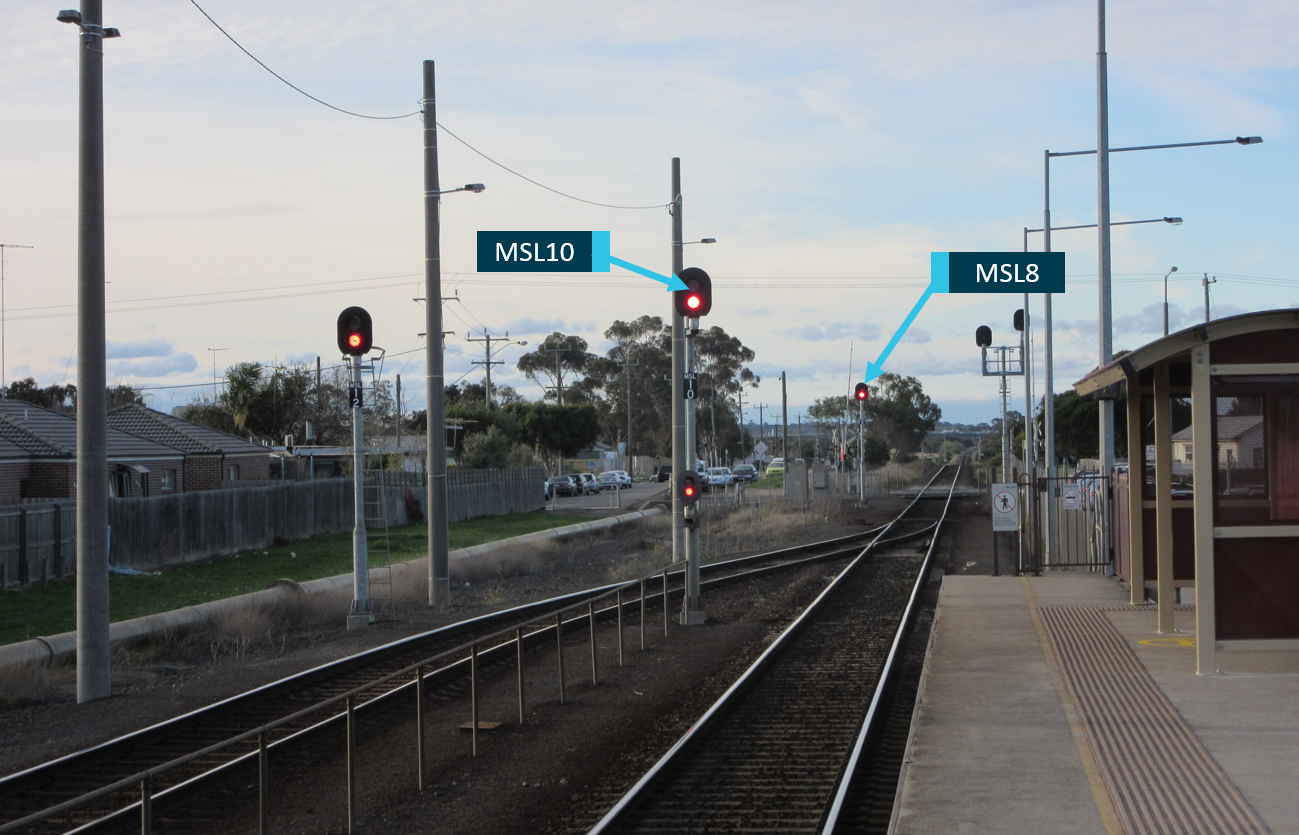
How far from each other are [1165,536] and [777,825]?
270 inches

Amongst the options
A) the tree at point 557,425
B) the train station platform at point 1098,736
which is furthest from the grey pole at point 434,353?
the tree at point 557,425

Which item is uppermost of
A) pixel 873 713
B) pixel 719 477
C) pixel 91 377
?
pixel 91 377

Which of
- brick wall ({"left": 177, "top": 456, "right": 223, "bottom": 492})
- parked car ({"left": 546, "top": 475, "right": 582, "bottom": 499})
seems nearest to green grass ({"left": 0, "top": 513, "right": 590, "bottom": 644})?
brick wall ({"left": 177, "top": 456, "right": 223, "bottom": 492})

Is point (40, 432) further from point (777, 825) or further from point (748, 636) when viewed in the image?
point (777, 825)

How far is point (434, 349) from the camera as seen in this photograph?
1878cm

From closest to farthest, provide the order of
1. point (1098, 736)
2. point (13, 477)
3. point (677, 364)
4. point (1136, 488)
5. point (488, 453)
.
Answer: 1. point (1098, 736)
2. point (1136, 488)
3. point (677, 364)
4. point (13, 477)
5. point (488, 453)

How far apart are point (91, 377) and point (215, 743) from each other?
486cm

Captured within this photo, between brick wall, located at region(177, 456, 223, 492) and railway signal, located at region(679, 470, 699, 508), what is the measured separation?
1150 inches

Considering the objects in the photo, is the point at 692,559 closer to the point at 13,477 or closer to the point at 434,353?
the point at 434,353

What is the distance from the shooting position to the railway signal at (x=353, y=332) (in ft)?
54.2

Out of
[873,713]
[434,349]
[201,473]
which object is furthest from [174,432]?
[873,713]

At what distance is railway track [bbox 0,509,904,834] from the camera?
7.72m

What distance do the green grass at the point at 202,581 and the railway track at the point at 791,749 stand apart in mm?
10557

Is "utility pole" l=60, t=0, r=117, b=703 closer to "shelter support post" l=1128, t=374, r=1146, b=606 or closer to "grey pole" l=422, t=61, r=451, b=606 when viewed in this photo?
"grey pole" l=422, t=61, r=451, b=606
